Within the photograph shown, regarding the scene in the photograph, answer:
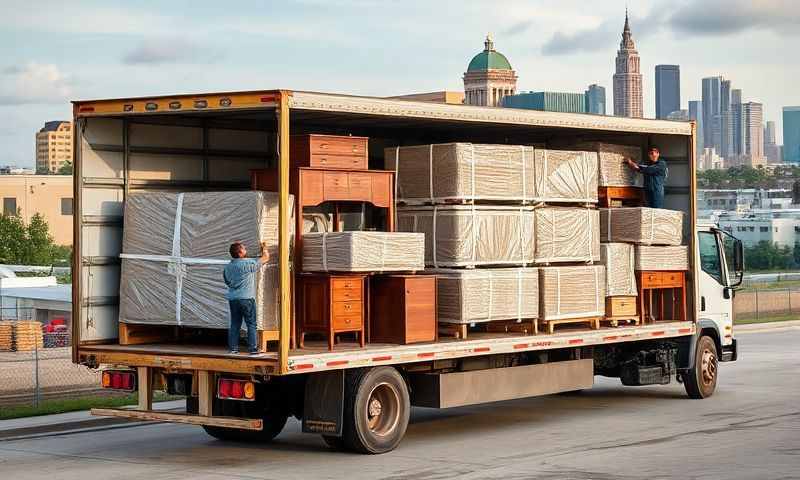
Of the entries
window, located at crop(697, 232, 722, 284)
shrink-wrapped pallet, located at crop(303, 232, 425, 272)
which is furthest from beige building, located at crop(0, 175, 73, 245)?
shrink-wrapped pallet, located at crop(303, 232, 425, 272)

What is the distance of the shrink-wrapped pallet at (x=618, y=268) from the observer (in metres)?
17.2

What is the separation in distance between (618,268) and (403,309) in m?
4.44

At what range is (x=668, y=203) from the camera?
18.9 metres

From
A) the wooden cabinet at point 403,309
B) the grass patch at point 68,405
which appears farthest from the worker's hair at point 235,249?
the grass patch at point 68,405

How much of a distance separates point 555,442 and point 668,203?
214 inches

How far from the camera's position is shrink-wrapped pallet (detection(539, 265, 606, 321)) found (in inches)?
627

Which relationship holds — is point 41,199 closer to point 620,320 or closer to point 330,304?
point 620,320

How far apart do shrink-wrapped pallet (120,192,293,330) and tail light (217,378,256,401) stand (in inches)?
23.4

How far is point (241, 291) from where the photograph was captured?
12898mm

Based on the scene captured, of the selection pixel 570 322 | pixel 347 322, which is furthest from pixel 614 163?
pixel 347 322

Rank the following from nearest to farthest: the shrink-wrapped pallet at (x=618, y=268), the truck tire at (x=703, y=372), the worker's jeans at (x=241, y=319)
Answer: the worker's jeans at (x=241, y=319) < the shrink-wrapped pallet at (x=618, y=268) < the truck tire at (x=703, y=372)

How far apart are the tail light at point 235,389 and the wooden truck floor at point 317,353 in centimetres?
17

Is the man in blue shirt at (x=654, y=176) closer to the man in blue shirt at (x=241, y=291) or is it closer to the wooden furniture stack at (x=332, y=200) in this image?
the wooden furniture stack at (x=332, y=200)

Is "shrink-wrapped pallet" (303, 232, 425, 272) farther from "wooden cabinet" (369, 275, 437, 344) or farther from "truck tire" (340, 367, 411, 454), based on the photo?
"truck tire" (340, 367, 411, 454)
